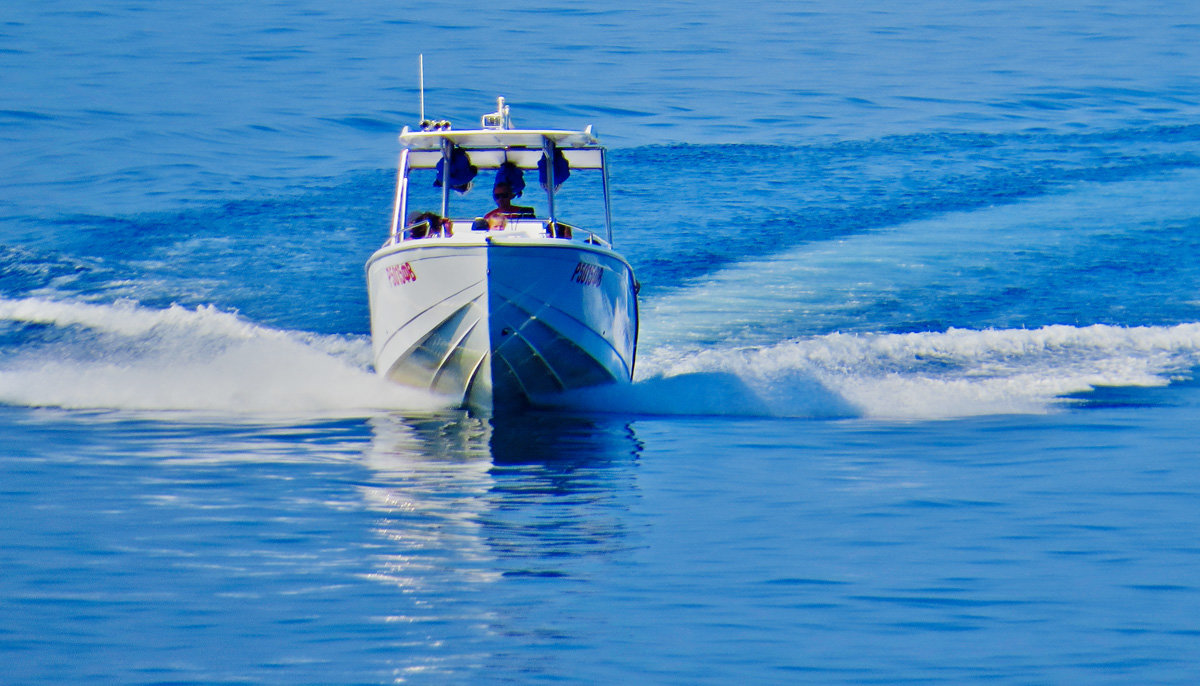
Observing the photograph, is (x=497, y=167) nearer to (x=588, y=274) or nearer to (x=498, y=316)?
(x=588, y=274)

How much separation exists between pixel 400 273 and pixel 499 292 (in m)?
0.87

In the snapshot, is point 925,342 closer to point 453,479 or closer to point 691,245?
point 691,245

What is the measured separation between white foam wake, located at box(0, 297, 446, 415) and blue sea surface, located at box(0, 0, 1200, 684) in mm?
66

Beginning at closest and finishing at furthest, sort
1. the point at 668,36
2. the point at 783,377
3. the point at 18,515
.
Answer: the point at 18,515 < the point at 783,377 < the point at 668,36

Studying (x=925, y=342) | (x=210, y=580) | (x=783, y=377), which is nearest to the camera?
(x=210, y=580)

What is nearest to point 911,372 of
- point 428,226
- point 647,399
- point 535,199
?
point 647,399

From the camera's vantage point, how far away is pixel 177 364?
545 inches

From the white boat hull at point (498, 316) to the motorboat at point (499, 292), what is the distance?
11 mm

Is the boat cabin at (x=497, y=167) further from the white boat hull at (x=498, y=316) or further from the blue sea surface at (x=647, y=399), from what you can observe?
the blue sea surface at (x=647, y=399)

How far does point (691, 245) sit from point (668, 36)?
19526mm

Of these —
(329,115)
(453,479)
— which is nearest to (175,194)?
(329,115)

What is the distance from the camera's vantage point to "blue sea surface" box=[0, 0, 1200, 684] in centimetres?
630

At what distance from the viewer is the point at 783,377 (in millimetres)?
13289

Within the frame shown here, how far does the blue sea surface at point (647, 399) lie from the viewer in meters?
6.30
